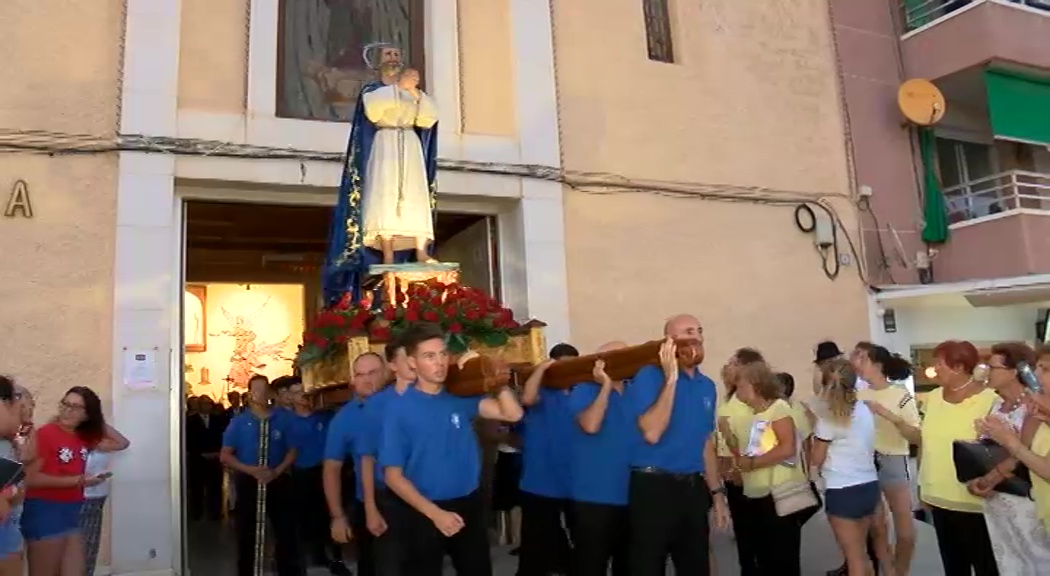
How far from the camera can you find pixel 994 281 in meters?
10.0

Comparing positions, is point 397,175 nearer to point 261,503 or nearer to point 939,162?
point 261,503

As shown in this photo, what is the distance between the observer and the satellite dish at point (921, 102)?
35.1 ft

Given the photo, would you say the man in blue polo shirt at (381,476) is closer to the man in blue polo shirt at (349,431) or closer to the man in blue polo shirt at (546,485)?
the man in blue polo shirt at (349,431)

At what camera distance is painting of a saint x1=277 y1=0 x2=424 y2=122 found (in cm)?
843

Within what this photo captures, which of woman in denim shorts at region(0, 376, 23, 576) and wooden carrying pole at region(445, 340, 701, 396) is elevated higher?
wooden carrying pole at region(445, 340, 701, 396)

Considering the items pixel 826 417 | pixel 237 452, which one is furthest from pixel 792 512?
pixel 237 452

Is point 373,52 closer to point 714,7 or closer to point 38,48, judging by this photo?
point 38,48

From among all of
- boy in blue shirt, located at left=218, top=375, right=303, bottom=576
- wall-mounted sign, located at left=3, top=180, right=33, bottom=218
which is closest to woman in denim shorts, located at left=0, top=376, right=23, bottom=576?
boy in blue shirt, located at left=218, top=375, right=303, bottom=576

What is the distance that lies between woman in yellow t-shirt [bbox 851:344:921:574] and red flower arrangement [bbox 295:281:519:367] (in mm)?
2220

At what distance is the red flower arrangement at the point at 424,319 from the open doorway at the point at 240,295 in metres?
3.35

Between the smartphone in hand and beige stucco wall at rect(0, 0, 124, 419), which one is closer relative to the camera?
the smartphone in hand

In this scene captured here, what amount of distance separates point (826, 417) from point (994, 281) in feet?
20.3

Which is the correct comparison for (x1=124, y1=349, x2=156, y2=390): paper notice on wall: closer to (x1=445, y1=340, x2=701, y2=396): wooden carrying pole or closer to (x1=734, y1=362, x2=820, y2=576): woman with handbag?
(x1=445, y1=340, x2=701, y2=396): wooden carrying pole

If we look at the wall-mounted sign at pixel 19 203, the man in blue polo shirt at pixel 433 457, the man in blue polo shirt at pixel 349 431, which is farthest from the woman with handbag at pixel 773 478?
the wall-mounted sign at pixel 19 203
